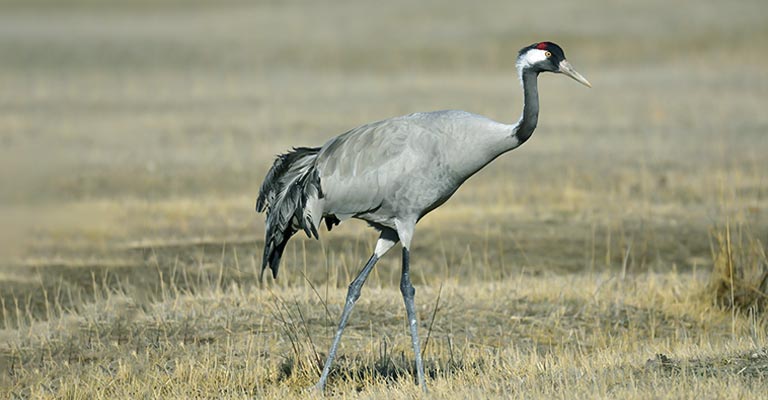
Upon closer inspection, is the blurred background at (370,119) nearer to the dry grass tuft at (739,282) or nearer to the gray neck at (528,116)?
the dry grass tuft at (739,282)

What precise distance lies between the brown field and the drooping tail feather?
19.7 inches

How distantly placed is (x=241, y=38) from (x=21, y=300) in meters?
26.4

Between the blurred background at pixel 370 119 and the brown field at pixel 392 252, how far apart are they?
2.6 inches

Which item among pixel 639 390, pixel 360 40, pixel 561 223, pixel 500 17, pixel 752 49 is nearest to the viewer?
pixel 639 390

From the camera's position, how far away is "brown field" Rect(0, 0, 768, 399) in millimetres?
7418

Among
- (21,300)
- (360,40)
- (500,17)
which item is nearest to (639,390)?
(21,300)

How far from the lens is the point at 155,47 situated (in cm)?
3384

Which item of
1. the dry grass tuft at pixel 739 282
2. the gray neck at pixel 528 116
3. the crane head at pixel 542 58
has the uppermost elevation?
the crane head at pixel 542 58

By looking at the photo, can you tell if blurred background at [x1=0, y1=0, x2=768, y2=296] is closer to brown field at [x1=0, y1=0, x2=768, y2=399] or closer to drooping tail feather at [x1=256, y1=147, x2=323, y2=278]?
brown field at [x1=0, y1=0, x2=768, y2=399]

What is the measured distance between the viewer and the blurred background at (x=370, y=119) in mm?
11391

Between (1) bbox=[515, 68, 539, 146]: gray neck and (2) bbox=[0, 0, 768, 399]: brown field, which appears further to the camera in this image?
(2) bbox=[0, 0, 768, 399]: brown field

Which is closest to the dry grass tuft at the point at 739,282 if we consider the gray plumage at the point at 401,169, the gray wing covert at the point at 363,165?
the gray plumage at the point at 401,169

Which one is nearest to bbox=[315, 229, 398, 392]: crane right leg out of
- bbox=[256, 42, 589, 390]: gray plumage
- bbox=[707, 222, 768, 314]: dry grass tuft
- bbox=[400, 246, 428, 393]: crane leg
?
bbox=[256, 42, 589, 390]: gray plumage

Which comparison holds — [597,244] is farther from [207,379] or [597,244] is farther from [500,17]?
[500,17]
